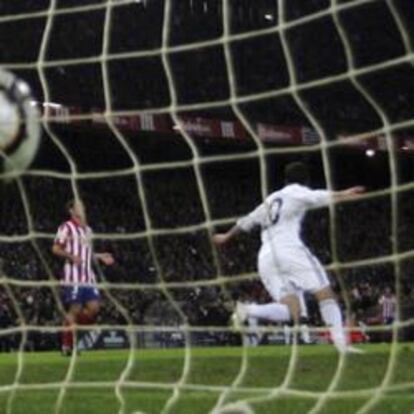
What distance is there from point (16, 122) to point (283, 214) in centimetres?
270

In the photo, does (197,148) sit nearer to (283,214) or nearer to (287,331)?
(283,214)

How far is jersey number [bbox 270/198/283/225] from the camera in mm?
6203

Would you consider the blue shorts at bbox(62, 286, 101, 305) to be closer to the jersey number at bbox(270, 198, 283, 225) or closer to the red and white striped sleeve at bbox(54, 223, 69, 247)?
the red and white striped sleeve at bbox(54, 223, 69, 247)

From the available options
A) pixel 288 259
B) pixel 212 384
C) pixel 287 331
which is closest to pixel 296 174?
pixel 288 259

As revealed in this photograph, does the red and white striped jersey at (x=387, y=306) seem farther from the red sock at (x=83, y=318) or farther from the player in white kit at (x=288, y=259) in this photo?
the player in white kit at (x=288, y=259)

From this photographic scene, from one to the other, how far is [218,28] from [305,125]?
1705 mm

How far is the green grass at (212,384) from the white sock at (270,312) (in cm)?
19

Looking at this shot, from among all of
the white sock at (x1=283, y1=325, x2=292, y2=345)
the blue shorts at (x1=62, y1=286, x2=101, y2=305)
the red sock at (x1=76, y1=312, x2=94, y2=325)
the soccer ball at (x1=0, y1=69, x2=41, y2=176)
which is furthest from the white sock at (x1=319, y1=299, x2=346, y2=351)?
the soccer ball at (x1=0, y1=69, x2=41, y2=176)

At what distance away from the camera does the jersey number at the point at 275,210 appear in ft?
20.4

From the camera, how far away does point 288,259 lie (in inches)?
255

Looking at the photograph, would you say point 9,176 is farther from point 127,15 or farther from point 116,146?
point 116,146

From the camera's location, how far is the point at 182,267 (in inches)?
583

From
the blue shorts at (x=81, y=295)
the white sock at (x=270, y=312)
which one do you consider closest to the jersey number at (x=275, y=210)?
the white sock at (x=270, y=312)

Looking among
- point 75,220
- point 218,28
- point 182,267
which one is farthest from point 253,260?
point 75,220
